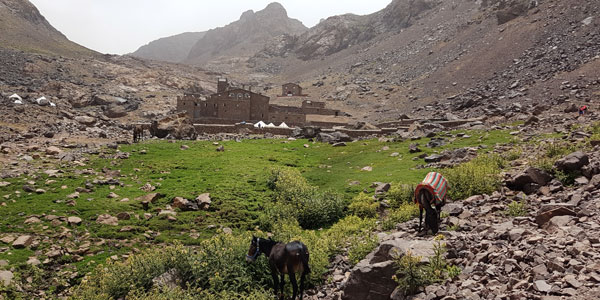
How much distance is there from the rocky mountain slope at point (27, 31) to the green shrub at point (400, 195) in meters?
97.2

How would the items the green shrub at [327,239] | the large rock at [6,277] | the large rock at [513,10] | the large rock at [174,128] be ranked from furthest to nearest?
the large rock at [513,10], the large rock at [174,128], the green shrub at [327,239], the large rock at [6,277]

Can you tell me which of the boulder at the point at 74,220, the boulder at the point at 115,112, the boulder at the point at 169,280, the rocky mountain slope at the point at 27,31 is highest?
the rocky mountain slope at the point at 27,31

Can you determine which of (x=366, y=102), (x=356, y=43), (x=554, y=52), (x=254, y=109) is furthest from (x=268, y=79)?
(x=554, y=52)

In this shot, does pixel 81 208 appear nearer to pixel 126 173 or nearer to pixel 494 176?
pixel 126 173

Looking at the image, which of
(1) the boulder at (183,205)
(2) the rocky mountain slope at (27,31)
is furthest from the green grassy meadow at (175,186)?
(2) the rocky mountain slope at (27,31)

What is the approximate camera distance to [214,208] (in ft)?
54.3

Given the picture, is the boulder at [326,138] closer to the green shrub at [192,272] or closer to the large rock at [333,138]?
the large rock at [333,138]

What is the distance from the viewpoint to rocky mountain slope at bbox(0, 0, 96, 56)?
90750 millimetres

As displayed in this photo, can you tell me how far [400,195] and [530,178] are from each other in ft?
15.1

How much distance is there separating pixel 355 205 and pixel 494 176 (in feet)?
17.3

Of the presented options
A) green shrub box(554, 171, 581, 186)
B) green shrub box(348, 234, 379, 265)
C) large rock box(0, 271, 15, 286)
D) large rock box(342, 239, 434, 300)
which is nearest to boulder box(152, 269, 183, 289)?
large rock box(0, 271, 15, 286)

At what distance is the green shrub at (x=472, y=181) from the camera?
13.2m

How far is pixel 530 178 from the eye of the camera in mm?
12273

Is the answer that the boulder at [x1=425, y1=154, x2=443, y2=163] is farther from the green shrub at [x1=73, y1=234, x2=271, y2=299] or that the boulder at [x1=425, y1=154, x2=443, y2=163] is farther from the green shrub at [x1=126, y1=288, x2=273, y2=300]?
the green shrub at [x1=126, y1=288, x2=273, y2=300]
